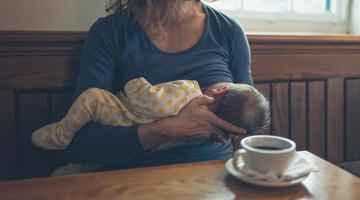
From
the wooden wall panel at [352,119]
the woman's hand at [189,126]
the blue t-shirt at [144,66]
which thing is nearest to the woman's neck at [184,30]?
the blue t-shirt at [144,66]

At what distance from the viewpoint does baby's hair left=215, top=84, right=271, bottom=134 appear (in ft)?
3.10

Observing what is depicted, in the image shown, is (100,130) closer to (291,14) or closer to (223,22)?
(223,22)

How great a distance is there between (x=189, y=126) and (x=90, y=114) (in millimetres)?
255

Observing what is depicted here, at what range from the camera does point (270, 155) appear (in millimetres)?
681

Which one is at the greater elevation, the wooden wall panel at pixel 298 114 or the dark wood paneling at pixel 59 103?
the dark wood paneling at pixel 59 103

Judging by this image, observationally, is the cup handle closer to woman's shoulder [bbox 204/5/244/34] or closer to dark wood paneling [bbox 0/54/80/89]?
woman's shoulder [bbox 204/5/244/34]

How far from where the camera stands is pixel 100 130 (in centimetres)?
99

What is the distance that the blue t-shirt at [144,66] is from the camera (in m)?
1.01

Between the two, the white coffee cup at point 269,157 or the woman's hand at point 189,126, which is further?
the woman's hand at point 189,126

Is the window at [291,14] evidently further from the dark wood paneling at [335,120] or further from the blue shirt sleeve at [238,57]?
the blue shirt sleeve at [238,57]

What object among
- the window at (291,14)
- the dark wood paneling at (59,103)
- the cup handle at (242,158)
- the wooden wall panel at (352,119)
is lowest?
the wooden wall panel at (352,119)

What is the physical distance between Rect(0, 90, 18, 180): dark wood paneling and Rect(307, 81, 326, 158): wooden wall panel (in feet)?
3.78

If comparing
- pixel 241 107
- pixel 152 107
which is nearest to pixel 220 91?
pixel 241 107

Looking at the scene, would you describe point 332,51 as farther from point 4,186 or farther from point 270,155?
point 4,186
